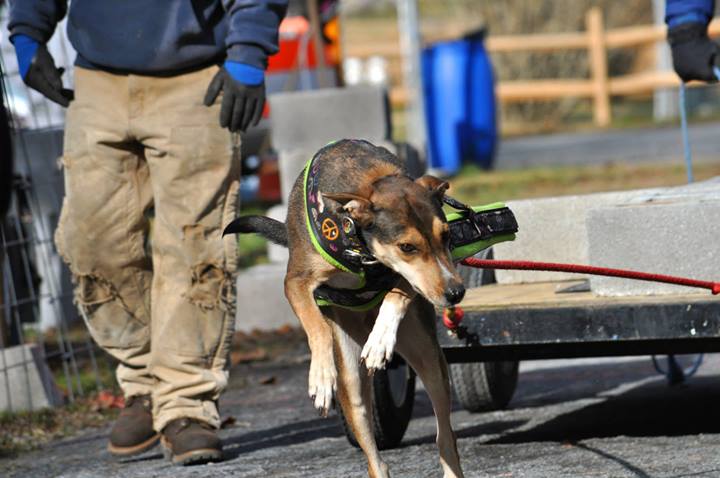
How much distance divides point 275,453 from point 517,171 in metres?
10.9

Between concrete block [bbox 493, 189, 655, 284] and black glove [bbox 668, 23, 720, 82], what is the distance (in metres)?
0.72

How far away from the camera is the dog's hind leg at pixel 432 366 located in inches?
171

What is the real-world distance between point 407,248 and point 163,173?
5.22ft

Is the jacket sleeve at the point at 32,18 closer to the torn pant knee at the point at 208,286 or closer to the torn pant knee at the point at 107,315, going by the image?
the torn pant knee at the point at 107,315

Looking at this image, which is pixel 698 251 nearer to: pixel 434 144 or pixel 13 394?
pixel 13 394

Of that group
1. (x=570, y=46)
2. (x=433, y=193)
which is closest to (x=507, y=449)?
(x=433, y=193)

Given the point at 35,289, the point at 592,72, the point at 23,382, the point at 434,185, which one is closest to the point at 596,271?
the point at 434,185

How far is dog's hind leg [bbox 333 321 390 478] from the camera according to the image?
171 inches

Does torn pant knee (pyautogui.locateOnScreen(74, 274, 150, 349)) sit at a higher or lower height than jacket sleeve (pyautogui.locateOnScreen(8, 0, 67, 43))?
lower

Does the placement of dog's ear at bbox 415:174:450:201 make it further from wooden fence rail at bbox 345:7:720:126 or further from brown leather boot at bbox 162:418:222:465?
wooden fence rail at bbox 345:7:720:126

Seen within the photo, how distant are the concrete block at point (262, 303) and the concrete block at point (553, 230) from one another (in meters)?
2.87

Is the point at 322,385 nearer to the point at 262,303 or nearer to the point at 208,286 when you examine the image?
the point at 208,286

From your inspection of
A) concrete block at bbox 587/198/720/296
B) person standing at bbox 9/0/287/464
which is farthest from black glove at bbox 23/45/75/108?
concrete block at bbox 587/198/720/296

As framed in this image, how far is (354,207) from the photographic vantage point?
4.00 meters
